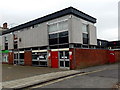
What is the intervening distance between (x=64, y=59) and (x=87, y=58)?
3.16 meters

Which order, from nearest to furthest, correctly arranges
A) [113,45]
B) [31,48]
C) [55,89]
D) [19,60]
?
[55,89] → [31,48] → [19,60] → [113,45]

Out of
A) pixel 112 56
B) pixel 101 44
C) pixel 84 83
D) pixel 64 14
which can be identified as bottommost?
pixel 84 83

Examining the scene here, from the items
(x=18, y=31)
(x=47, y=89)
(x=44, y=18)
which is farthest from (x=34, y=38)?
(x=47, y=89)

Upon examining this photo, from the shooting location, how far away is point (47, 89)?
25.5 feet

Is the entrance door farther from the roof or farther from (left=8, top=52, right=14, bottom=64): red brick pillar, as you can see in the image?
(left=8, top=52, right=14, bottom=64): red brick pillar

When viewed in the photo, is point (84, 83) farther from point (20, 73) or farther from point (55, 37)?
point (55, 37)

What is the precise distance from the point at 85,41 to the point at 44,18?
244 inches

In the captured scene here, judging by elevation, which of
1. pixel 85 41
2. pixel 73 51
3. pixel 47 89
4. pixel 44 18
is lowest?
pixel 47 89

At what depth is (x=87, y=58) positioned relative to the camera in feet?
62.5

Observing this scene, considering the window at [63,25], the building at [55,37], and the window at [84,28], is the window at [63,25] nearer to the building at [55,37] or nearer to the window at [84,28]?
the building at [55,37]

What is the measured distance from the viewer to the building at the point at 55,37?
57.7 ft

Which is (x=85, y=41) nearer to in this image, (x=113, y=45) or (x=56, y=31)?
(x=56, y=31)

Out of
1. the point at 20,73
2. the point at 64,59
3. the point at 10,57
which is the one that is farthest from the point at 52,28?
the point at 10,57

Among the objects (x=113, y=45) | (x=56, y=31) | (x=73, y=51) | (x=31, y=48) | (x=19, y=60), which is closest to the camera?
(x=73, y=51)
